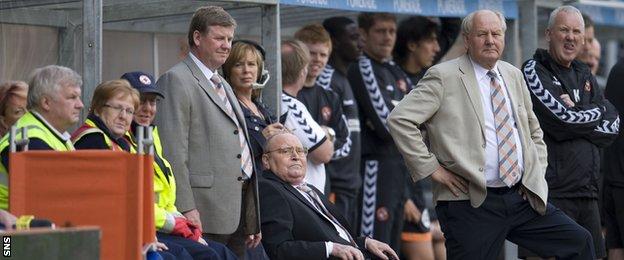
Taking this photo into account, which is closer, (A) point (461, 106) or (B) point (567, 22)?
(A) point (461, 106)

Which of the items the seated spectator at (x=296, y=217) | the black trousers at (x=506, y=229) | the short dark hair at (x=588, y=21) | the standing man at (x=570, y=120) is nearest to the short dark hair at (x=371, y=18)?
the short dark hair at (x=588, y=21)

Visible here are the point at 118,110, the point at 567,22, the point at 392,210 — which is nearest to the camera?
the point at 118,110

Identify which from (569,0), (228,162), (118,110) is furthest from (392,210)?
(118,110)

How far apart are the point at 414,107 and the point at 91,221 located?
2.42 meters

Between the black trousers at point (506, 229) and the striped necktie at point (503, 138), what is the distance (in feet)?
0.40

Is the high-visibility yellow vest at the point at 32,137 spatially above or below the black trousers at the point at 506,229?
above

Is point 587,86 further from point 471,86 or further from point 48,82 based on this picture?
point 48,82

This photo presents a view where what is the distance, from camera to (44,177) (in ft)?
19.9

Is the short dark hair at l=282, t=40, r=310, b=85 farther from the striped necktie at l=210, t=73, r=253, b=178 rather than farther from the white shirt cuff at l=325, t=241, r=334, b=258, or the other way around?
the white shirt cuff at l=325, t=241, r=334, b=258

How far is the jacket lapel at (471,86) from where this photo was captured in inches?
309

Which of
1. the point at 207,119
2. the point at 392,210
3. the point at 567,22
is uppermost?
the point at 567,22

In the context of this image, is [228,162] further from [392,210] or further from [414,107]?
[392,210]

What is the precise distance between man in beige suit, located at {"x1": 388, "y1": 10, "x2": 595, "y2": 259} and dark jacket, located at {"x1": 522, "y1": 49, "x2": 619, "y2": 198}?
846 mm

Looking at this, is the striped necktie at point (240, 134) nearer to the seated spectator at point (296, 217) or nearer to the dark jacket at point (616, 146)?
the seated spectator at point (296, 217)
